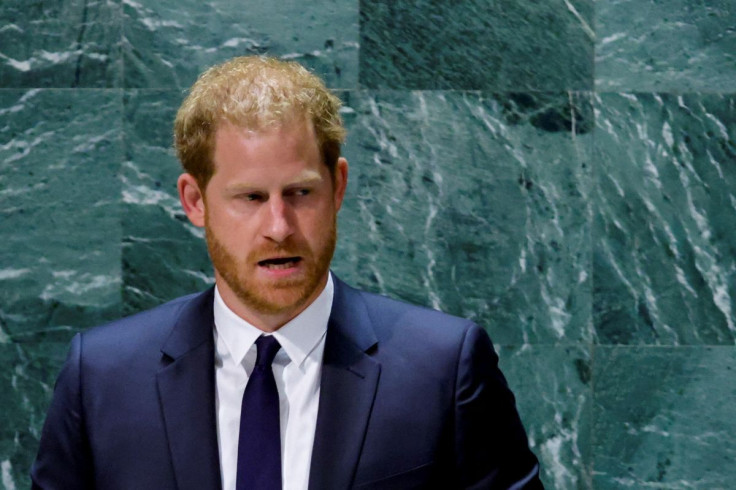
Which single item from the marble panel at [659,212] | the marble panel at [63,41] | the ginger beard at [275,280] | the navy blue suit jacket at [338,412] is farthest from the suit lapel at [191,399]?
the marble panel at [659,212]

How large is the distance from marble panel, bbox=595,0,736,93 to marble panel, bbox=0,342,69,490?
224cm

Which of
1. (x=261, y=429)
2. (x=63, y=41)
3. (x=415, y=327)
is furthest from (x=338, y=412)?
(x=63, y=41)

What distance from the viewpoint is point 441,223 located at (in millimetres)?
3908

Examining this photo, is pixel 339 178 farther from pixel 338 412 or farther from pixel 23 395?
pixel 23 395

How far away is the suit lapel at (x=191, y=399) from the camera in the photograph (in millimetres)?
2049

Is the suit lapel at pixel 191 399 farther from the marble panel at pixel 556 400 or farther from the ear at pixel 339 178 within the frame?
the marble panel at pixel 556 400

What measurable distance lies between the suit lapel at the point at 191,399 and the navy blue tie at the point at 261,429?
0.19 ft

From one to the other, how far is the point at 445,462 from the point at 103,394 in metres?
0.69

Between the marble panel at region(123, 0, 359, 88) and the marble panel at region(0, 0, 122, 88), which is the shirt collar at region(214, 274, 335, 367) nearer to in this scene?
the marble panel at region(123, 0, 359, 88)

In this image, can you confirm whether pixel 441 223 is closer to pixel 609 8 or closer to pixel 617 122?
pixel 617 122

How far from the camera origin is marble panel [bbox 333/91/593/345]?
391 cm

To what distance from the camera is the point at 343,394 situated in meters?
2.11

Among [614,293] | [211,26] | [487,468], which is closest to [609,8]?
[614,293]

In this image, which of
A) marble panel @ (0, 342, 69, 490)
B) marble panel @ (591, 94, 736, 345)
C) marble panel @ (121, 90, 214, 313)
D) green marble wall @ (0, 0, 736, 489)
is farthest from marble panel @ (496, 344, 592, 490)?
marble panel @ (0, 342, 69, 490)
